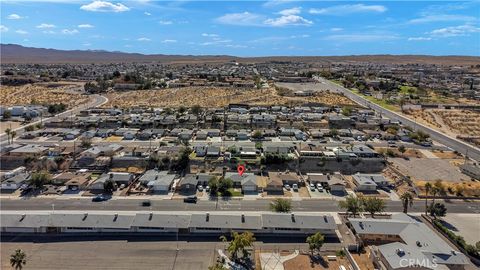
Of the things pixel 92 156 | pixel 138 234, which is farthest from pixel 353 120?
pixel 138 234

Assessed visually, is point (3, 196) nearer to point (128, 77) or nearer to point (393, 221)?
point (393, 221)

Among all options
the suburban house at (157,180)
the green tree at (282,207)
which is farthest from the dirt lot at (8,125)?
the green tree at (282,207)

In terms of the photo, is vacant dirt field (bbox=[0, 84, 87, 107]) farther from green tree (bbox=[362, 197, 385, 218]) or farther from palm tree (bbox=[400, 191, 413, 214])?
palm tree (bbox=[400, 191, 413, 214])

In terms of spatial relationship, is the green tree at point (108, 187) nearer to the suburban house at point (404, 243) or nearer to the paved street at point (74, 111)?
the suburban house at point (404, 243)

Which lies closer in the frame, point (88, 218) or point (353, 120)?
point (88, 218)

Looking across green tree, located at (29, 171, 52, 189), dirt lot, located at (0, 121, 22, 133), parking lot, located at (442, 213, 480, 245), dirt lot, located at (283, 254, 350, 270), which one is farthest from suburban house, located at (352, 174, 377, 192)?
dirt lot, located at (0, 121, 22, 133)

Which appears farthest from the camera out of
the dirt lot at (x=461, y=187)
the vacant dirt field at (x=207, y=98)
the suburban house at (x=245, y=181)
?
the vacant dirt field at (x=207, y=98)
